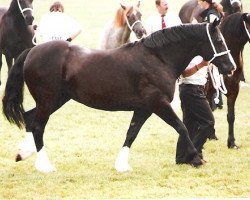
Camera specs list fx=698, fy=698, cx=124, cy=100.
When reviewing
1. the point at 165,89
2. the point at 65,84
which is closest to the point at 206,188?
the point at 165,89

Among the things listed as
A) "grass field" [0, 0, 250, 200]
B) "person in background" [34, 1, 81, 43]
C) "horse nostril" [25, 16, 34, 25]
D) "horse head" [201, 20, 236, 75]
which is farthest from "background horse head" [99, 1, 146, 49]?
"horse head" [201, 20, 236, 75]

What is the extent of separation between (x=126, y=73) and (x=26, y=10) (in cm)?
605

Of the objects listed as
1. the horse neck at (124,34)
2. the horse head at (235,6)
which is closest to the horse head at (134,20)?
the horse neck at (124,34)

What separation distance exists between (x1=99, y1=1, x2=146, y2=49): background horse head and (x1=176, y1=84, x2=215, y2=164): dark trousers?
2802 millimetres

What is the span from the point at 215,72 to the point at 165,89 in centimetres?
120

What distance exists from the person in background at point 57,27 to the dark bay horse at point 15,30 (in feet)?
8.27

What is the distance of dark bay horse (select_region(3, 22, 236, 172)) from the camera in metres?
7.46

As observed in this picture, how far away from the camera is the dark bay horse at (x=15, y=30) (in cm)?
1347

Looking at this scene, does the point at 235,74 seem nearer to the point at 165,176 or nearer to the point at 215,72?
the point at 215,72

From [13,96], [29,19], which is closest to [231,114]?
[13,96]

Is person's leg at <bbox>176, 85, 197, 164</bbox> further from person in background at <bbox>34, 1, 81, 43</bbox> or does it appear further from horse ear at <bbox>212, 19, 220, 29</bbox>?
person in background at <bbox>34, 1, 81, 43</bbox>

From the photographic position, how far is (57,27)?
417 inches

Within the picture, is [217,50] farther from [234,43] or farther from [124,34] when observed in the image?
[124,34]

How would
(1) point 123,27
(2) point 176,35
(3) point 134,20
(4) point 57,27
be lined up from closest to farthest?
(2) point 176,35
(4) point 57,27
(3) point 134,20
(1) point 123,27
